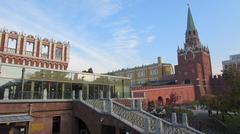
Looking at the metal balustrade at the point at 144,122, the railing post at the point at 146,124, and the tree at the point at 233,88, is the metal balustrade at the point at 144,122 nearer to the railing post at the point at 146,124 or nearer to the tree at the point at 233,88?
the railing post at the point at 146,124

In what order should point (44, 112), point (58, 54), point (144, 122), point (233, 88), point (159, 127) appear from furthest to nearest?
point (58, 54), point (233, 88), point (44, 112), point (144, 122), point (159, 127)

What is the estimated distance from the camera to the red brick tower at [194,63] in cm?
5997

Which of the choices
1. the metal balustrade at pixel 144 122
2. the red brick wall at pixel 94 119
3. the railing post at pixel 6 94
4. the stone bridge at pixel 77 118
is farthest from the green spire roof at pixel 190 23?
the railing post at pixel 6 94

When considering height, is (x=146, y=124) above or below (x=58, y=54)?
below

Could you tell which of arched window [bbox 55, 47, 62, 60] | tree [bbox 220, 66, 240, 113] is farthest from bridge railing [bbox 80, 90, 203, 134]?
arched window [bbox 55, 47, 62, 60]

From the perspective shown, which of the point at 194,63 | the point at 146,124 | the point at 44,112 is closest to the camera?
the point at 146,124

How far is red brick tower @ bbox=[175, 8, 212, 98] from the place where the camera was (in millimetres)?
59966

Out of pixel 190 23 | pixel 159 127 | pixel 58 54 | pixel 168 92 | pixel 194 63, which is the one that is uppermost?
pixel 190 23

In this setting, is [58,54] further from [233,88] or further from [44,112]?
[233,88]

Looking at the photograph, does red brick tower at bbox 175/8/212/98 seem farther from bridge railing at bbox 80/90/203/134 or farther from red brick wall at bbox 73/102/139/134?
bridge railing at bbox 80/90/203/134

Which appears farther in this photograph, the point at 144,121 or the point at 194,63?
the point at 194,63

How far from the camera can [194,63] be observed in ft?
200

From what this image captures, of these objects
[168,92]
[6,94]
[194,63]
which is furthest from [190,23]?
[6,94]

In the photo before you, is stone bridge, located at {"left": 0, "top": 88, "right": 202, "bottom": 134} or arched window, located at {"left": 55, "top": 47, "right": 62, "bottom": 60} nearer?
stone bridge, located at {"left": 0, "top": 88, "right": 202, "bottom": 134}
